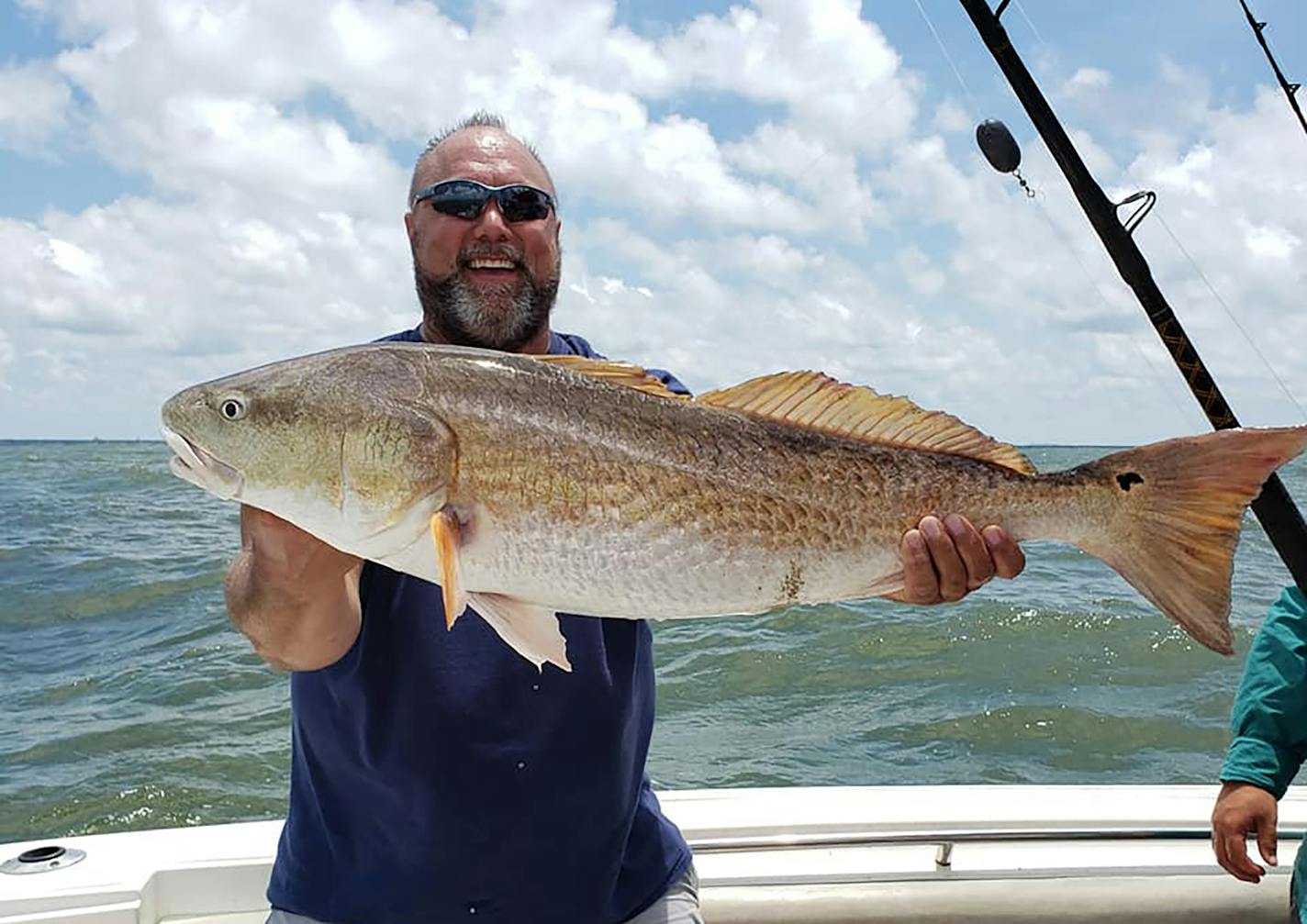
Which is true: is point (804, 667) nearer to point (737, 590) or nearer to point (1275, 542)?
point (1275, 542)

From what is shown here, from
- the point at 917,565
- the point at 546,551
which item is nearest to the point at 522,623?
the point at 546,551

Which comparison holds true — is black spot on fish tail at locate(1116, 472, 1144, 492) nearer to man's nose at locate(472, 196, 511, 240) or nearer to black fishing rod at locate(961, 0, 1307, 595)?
black fishing rod at locate(961, 0, 1307, 595)

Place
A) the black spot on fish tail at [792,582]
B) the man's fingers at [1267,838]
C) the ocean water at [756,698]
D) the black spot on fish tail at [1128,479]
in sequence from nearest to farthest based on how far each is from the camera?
1. the black spot on fish tail at [792,582]
2. the black spot on fish tail at [1128,479]
3. the man's fingers at [1267,838]
4. the ocean water at [756,698]

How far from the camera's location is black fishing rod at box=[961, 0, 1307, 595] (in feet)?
11.1

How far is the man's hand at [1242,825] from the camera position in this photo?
3027mm

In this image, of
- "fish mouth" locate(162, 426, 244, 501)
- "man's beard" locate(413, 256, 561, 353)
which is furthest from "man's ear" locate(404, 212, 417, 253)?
"fish mouth" locate(162, 426, 244, 501)

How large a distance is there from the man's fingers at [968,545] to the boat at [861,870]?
1.57 meters

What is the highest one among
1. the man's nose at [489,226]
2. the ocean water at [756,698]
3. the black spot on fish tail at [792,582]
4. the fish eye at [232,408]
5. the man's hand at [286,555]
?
the man's nose at [489,226]

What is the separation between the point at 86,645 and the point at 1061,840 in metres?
10.6

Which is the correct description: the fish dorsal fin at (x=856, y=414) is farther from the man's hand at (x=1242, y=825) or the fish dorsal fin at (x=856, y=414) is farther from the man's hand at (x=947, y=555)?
the man's hand at (x=1242, y=825)

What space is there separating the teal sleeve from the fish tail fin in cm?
102

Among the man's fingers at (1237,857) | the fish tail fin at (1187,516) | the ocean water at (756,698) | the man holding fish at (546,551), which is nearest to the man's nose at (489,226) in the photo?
the man holding fish at (546,551)

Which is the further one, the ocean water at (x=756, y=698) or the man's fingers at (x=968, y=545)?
the ocean water at (x=756, y=698)

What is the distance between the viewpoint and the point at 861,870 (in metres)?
3.68
